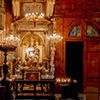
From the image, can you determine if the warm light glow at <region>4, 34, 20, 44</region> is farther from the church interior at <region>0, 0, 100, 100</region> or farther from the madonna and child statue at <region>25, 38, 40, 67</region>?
the madonna and child statue at <region>25, 38, 40, 67</region>

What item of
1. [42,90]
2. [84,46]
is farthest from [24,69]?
[84,46]

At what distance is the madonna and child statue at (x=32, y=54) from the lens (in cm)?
1326

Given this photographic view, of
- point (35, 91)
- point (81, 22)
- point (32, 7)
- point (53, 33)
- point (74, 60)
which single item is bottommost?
point (35, 91)

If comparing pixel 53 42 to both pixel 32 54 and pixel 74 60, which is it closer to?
pixel 32 54

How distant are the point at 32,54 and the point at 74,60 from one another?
85.8 inches

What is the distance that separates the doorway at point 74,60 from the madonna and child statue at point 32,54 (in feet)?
4.92

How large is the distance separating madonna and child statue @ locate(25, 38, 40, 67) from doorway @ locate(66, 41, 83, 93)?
4.92 feet

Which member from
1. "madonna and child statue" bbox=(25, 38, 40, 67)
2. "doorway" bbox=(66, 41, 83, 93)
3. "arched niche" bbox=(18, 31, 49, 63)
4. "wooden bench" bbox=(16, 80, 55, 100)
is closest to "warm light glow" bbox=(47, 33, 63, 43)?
"arched niche" bbox=(18, 31, 49, 63)

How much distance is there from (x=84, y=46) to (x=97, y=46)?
1.77 feet

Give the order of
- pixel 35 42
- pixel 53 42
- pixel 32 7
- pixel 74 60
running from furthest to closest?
pixel 74 60 → pixel 35 42 → pixel 32 7 → pixel 53 42

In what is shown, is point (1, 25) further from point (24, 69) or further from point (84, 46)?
point (84, 46)

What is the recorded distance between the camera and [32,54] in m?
13.4

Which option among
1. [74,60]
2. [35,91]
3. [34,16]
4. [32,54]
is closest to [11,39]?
[32,54]

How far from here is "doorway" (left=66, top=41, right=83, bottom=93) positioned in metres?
14.4
